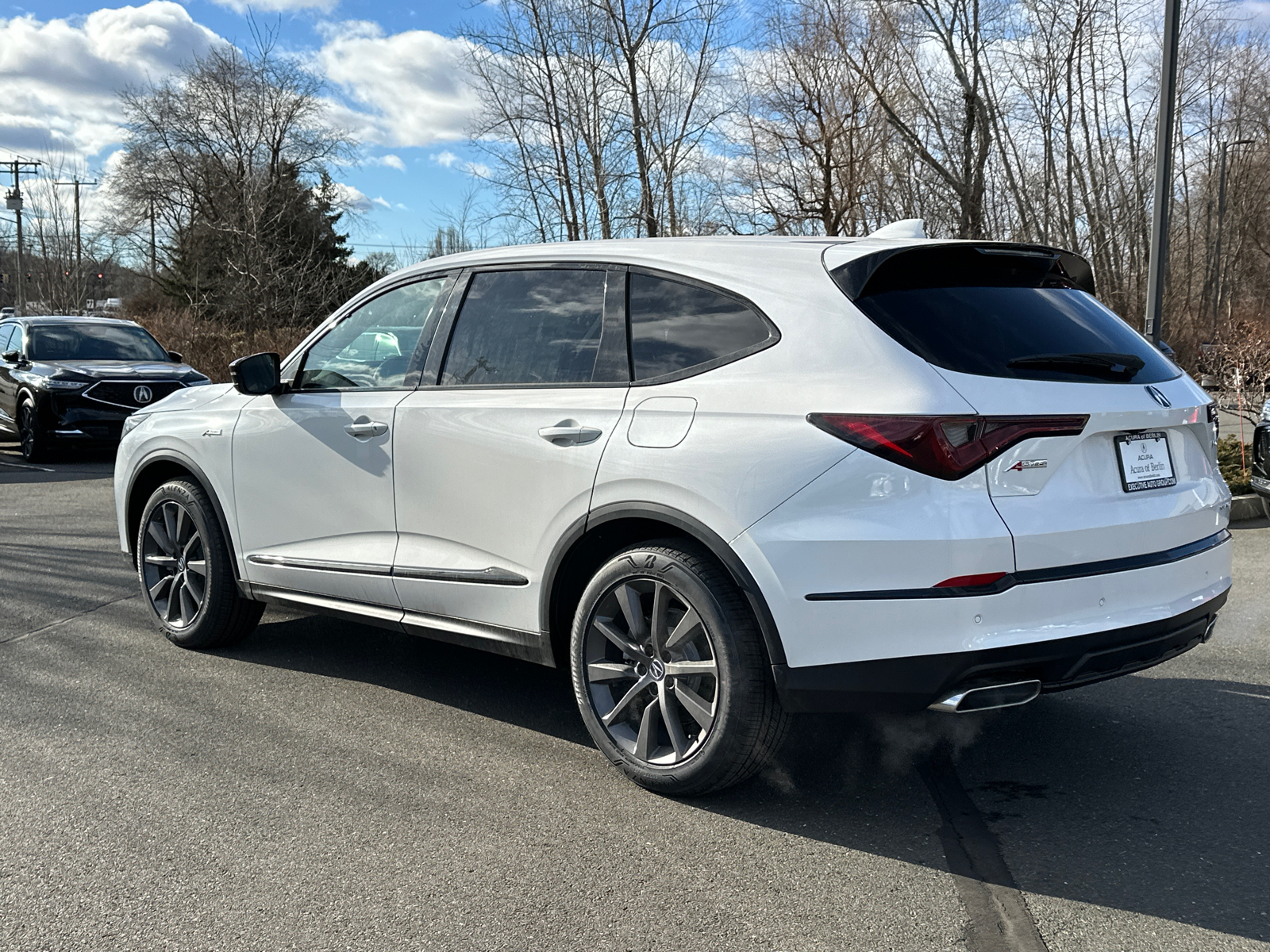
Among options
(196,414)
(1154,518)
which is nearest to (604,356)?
(1154,518)

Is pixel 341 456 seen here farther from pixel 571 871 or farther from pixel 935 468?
pixel 935 468

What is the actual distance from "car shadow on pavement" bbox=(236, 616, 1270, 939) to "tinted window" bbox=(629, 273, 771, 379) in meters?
1.41

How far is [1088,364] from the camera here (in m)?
3.26

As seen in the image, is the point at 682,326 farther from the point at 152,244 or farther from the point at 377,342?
the point at 152,244

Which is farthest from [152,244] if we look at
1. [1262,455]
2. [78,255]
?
[1262,455]

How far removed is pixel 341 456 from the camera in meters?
4.47

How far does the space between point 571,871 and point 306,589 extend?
217 cm

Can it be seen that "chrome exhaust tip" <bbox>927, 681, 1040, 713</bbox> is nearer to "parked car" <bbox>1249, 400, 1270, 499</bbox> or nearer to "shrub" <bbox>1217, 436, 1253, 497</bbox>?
"parked car" <bbox>1249, 400, 1270, 499</bbox>

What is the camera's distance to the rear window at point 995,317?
3152mm

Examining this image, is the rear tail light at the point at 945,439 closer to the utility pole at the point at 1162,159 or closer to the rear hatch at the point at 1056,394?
the rear hatch at the point at 1056,394

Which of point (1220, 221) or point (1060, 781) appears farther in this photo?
point (1220, 221)

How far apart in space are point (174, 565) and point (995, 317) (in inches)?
158

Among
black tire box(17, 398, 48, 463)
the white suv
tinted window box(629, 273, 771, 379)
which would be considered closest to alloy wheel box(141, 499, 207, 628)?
the white suv

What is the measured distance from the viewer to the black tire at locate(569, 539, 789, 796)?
3268 mm
